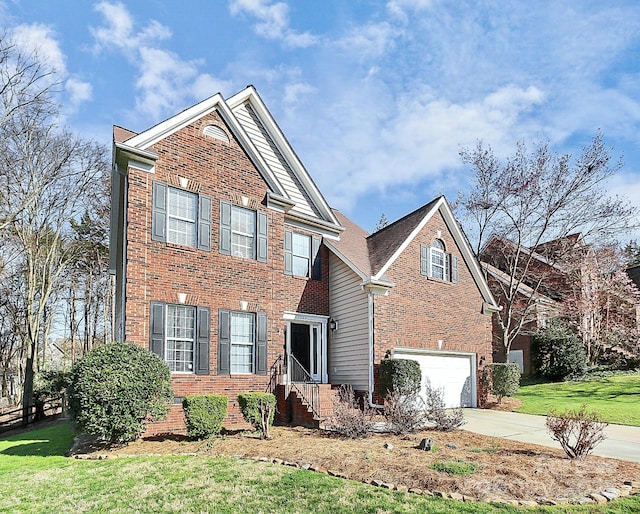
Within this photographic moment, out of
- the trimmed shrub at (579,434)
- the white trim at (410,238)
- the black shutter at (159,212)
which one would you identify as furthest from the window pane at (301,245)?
the trimmed shrub at (579,434)

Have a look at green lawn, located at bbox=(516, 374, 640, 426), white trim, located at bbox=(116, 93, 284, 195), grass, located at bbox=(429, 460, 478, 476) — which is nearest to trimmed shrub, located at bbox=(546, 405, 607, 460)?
grass, located at bbox=(429, 460, 478, 476)

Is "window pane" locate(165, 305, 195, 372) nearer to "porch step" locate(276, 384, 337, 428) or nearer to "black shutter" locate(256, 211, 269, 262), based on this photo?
"black shutter" locate(256, 211, 269, 262)

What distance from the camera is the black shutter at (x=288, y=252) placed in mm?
15984

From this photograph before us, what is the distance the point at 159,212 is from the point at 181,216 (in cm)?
69

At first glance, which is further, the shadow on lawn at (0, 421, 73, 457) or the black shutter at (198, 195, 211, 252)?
the black shutter at (198, 195, 211, 252)

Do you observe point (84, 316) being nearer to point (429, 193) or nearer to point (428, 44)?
point (429, 193)

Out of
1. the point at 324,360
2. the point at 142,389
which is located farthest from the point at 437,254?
the point at 142,389

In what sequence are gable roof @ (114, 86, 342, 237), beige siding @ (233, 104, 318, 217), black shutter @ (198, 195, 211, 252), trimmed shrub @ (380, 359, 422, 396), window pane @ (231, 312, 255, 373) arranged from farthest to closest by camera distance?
beige siding @ (233, 104, 318, 217) < gable roof @ (114, 86, 342, 237) < trimmed shrub @ (380, 359, 422, 396) < window pane @ (231, 312, 255, 373) < black shutter @ (198, 195, 211, 252)

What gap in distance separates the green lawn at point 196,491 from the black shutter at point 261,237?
6.67 m

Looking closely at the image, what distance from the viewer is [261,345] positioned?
13859mm

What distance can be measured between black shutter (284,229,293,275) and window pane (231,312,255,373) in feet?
8.54

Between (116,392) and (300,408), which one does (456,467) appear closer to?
(300,408)

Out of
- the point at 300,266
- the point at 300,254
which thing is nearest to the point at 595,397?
the point at 300,266

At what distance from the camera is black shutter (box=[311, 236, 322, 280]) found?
16891 millimetres
